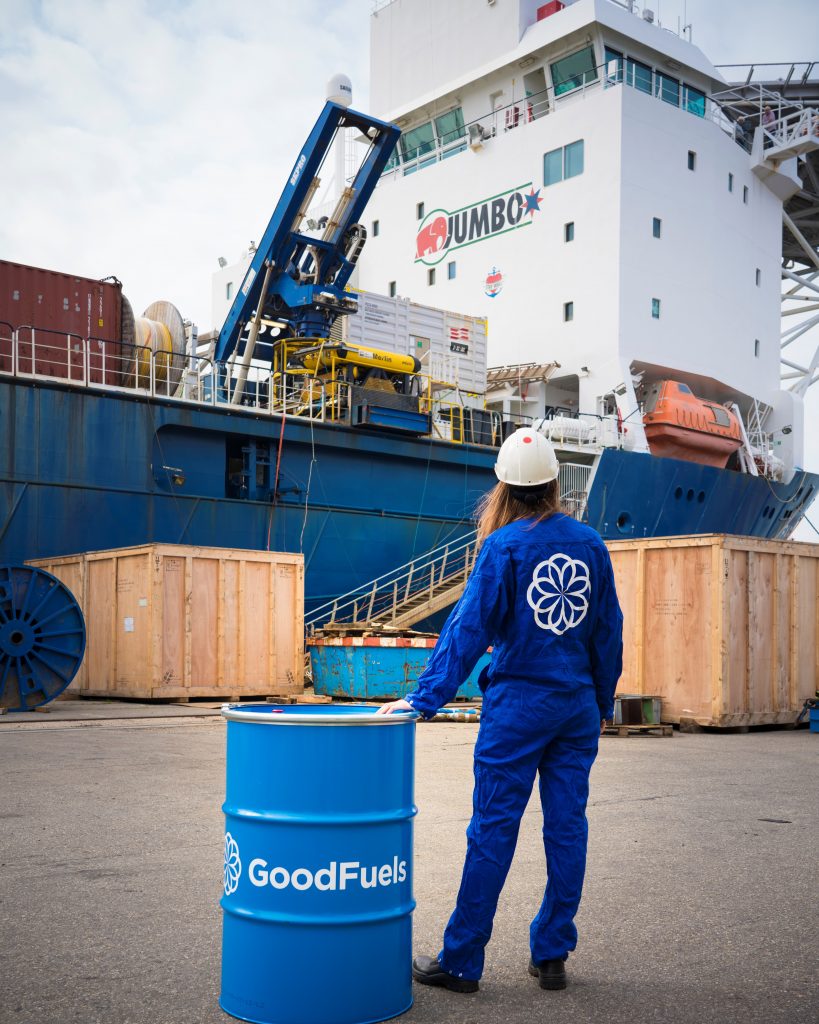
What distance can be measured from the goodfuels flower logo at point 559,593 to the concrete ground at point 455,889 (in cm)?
113

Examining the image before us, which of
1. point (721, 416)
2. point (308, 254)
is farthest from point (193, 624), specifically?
point (721, 416)

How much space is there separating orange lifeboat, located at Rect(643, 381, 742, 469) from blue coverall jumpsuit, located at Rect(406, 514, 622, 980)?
21954 millimetres

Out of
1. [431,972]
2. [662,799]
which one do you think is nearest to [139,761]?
[662,799]

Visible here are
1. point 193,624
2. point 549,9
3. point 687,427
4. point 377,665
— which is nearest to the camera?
point 377,665

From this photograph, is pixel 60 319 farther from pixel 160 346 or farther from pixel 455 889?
pixel 455 889

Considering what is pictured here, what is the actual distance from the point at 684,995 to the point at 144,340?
18.0m

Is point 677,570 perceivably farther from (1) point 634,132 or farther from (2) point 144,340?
(1) point 634,132

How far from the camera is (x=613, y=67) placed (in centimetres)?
2594

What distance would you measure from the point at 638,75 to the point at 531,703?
26.5 m

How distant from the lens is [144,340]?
19672 millimetres

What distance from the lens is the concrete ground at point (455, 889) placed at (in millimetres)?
3127

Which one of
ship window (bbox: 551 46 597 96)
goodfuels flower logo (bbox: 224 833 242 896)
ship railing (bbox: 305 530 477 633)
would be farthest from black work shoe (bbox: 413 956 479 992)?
ship window (bbox: 551 46 597 96)

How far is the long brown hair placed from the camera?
3598mm

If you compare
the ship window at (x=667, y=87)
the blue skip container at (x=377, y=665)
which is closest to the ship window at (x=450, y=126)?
the ship window at (x=667, y=87)
